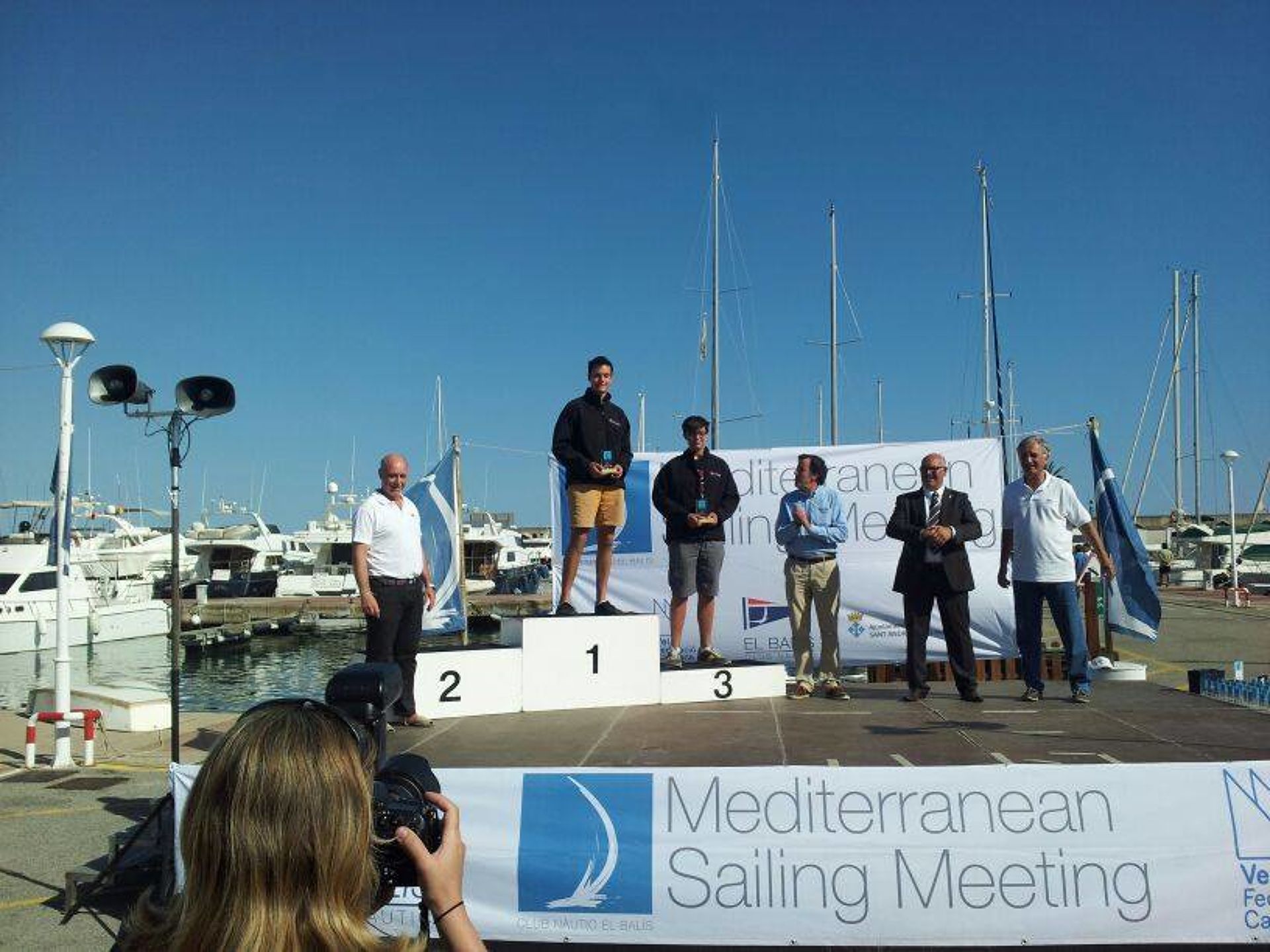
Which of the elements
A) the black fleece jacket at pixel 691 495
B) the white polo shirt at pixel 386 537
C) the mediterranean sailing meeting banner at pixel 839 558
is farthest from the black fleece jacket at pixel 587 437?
the mediterranean sailing meeting banner at pixel 839 558

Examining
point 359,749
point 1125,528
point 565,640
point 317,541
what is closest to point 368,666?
point 359,749

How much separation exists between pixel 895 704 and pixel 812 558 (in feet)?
3.89

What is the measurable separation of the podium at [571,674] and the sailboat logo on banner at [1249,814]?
396 centimetres

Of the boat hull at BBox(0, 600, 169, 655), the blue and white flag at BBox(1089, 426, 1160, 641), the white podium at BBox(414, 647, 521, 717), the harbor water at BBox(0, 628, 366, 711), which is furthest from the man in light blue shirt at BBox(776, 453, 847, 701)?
the boat hull at BBox(0, 600, 169, 655)

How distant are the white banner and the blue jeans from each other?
312 cm

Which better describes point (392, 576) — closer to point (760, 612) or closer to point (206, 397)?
point (206, 397)

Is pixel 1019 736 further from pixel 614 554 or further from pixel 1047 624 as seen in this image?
pixel 1047 624

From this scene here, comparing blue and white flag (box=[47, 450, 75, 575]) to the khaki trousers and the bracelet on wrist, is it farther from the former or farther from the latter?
the bracelet on wrist

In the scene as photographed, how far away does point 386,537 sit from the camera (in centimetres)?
664

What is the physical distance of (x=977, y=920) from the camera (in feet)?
12.1

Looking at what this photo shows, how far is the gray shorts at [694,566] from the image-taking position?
779cm

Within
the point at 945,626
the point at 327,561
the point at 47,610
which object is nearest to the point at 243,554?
the point at 327,561

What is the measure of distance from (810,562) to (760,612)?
347 cm

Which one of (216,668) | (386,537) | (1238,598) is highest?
(386,537)
